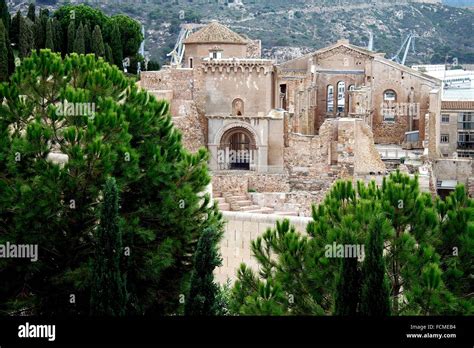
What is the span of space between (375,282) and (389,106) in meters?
35.2

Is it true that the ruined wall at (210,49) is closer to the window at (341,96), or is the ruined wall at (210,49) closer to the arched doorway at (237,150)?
the arched doorway at (237,150)

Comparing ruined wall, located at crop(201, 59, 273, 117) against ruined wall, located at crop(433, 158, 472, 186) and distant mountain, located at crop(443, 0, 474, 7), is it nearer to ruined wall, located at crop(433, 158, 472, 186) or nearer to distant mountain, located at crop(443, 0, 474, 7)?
ruined wall, located at crop(433, 158, 472, 186)

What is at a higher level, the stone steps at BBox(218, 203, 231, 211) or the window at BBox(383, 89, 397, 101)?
the window at BBox(383, 89, 397, 101)

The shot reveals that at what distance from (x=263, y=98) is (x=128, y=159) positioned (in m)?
20.5

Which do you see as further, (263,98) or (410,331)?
(263,98)

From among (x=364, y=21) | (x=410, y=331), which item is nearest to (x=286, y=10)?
(x=364, y=21)

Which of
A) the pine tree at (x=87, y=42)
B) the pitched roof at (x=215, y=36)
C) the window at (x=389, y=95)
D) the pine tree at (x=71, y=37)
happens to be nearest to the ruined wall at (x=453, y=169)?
the window at (x=389, y=95)

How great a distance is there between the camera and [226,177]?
116ft

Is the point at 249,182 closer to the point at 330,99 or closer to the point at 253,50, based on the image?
the point at 253,50

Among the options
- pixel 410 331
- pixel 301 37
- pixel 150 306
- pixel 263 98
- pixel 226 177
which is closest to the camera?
pixel 410 331

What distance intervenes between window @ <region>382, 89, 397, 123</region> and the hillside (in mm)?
36506

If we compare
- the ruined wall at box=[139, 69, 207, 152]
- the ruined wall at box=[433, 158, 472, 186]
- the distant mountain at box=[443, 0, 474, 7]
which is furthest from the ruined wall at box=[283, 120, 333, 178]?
the distant mountain at box=[443, 0, 474, 7]

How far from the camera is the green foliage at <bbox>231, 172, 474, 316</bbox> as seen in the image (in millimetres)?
14758

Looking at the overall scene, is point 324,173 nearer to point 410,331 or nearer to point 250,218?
point 250,218
